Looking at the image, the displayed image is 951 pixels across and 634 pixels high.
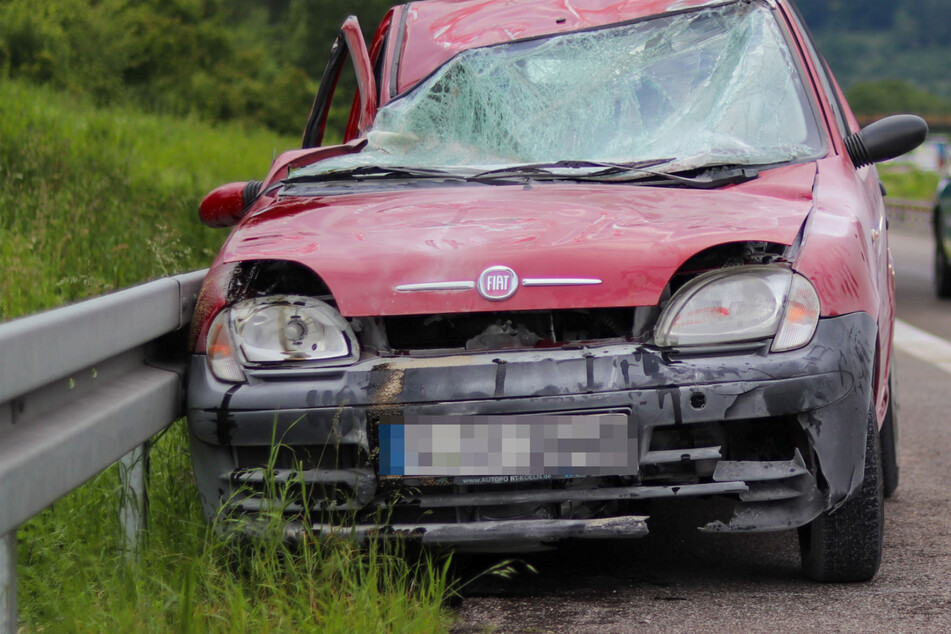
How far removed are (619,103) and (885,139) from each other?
84cm

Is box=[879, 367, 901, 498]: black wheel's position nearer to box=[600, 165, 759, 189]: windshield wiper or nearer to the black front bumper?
box=[600, 165, 759, 189]: windshield wiper

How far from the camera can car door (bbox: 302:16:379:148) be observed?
4832mm

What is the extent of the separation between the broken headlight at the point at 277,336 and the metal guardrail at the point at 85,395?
0.19 meters

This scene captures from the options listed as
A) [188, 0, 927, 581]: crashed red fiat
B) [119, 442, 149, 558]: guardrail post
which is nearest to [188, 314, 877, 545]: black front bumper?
[188, 0, 927, 581]: crashed red fiat

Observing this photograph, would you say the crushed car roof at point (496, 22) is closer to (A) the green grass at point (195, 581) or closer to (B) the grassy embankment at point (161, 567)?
(B) the grassy embankment at point (161, 567)

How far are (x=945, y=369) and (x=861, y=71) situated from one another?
169852mm

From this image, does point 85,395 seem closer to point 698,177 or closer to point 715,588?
point 715,588

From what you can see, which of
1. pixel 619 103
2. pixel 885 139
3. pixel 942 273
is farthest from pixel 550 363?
pixel 942 273

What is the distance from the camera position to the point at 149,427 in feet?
11.1

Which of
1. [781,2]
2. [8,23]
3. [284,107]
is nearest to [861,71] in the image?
[284,107]

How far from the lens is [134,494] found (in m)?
3.53

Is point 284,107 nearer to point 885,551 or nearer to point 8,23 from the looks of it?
point 8,23

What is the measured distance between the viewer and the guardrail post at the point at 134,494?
351cm

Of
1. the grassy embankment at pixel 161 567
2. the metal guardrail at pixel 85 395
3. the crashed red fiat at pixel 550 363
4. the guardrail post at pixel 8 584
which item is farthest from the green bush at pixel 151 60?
the guardrail post at pixel 8 584
